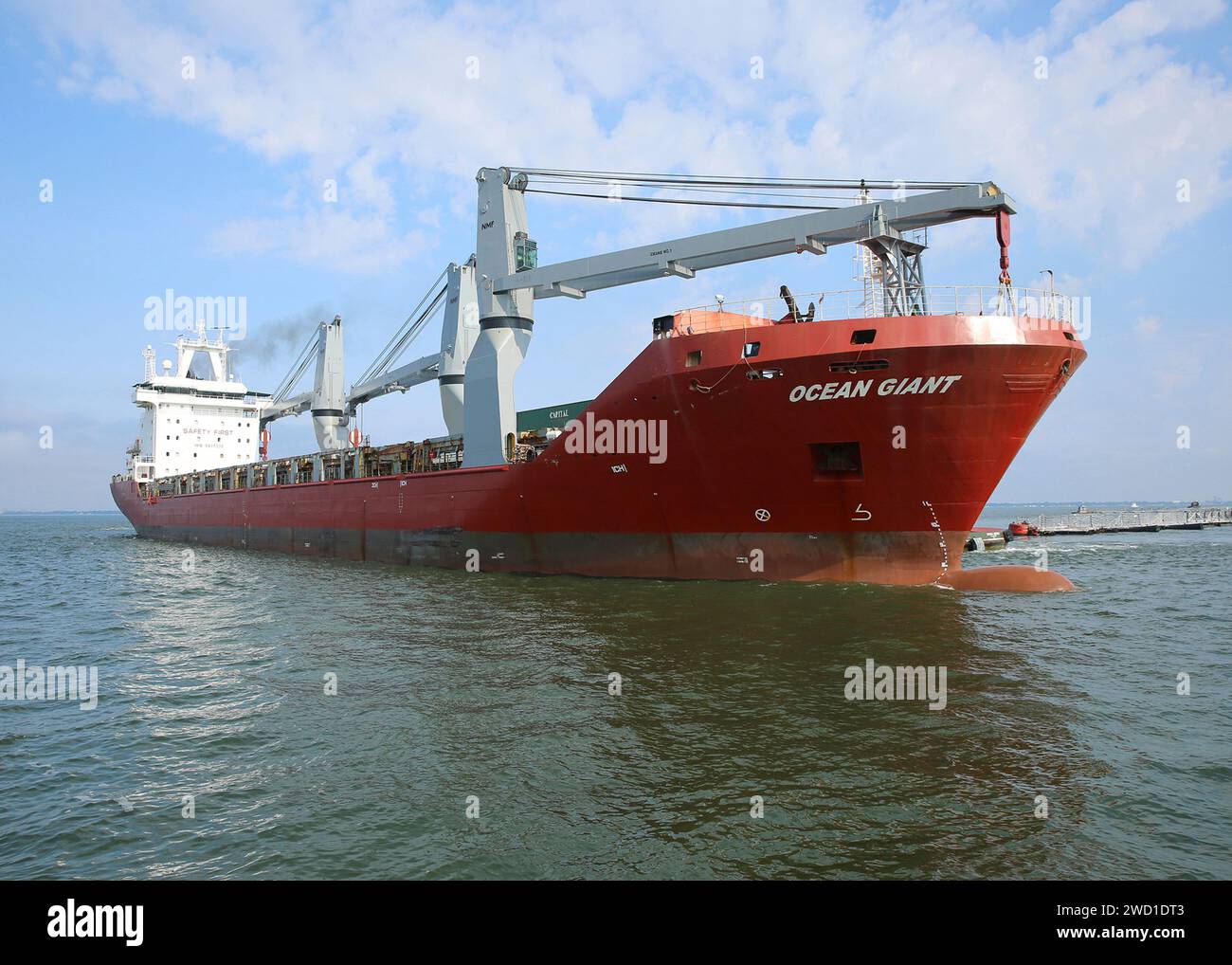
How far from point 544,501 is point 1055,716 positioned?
498 inches

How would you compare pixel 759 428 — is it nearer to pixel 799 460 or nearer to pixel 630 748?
pixel 799 460

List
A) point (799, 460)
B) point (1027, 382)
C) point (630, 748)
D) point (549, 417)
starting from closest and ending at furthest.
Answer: point (630, 748), point (1027, 382), point (799, 460), point (549, 417)

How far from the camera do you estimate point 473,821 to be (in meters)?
5.39

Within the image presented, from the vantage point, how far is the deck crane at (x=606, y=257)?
49.8 feet

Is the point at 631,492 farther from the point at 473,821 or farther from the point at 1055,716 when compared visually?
the point at 473,821

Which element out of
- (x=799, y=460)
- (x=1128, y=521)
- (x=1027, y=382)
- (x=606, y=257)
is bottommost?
(x=1128, y=521)

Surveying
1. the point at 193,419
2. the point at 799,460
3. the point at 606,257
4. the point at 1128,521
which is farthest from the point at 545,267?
the point at 1128,521

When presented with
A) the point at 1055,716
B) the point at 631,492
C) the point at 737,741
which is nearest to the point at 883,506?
the point at 631,492

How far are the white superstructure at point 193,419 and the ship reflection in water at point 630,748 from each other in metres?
37.0

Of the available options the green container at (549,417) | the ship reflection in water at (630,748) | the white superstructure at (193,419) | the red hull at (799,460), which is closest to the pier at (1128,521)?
the green container at (549,417)

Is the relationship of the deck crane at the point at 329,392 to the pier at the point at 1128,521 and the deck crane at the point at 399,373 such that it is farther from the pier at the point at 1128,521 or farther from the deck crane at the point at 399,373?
the pier at the point at 1128,521

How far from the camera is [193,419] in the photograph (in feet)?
155

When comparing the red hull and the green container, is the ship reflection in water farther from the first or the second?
the green container

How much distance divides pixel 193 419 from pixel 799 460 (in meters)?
44.5
